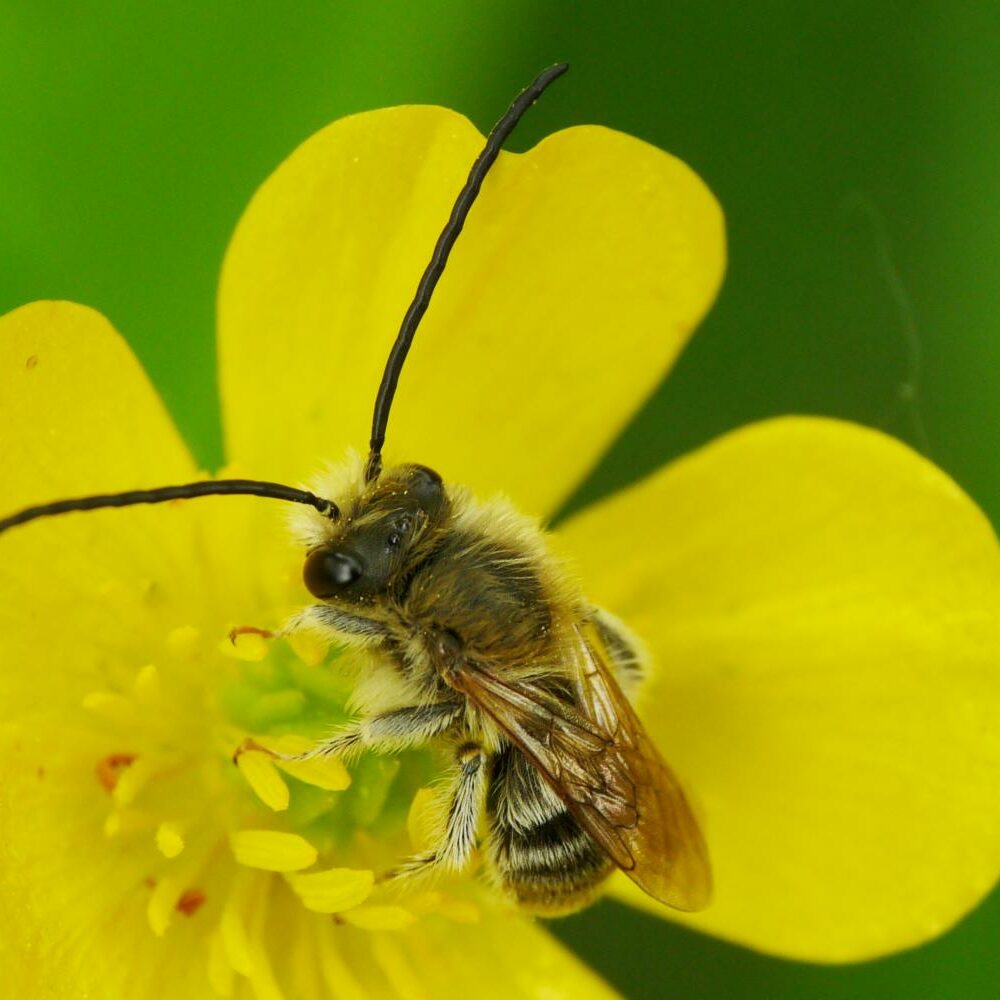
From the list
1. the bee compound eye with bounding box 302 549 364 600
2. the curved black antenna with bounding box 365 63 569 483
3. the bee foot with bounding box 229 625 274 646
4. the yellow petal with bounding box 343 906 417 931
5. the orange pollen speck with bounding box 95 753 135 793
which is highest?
the curved black antenna with bounding box 365 63 569 483

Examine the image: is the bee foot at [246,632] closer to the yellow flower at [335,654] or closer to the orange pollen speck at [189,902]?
the yellow flower at [335,654]

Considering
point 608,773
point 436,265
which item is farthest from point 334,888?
point 436,265

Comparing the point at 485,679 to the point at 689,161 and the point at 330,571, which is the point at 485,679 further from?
the point at 689,161

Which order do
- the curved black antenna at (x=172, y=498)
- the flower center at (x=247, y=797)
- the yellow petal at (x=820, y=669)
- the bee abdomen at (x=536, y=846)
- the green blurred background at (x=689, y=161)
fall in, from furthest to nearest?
the green blurred background at (x=689, y=161), the yellow petal at (x=820, y=669), the flower center at (x=247, y=797), the bee abdomen at (x=536, y=846), the curved black antenna at (x=172, y=498)

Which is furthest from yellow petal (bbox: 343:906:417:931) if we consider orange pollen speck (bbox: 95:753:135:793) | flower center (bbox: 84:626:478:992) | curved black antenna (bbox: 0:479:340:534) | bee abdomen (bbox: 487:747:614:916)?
curved black antenna (bbox: 0:479:340:534)

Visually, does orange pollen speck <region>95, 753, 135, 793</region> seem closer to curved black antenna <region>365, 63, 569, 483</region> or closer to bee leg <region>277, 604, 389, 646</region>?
bee leg <region>277, 604, 389, 646</region>

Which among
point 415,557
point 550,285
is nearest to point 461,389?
point 550,285

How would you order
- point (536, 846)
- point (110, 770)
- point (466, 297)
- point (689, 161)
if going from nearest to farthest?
point (536, 846) < point (110, 770) < point (466, 297) < point (689, 161)

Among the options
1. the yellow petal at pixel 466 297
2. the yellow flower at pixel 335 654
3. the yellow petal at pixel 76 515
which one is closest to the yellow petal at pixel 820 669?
the yellow flower at pixel 335 654
